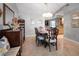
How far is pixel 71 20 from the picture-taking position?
15.4 ft

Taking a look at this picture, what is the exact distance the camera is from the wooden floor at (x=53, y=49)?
3457 mm

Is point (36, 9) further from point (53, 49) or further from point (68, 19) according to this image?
point (68, 19)

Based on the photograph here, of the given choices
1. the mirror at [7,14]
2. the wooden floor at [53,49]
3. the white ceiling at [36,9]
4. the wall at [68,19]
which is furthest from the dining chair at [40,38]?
the mirror at [7,14]

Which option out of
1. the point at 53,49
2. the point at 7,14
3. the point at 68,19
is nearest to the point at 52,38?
the point at 53,49

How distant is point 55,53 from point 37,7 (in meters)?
1.37

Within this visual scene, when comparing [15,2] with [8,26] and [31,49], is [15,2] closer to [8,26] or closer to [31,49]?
[8,26]

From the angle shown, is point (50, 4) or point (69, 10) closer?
point (50, 4)

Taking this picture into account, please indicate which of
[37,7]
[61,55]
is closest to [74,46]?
[61,55]

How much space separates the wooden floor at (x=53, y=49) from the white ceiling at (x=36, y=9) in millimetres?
764

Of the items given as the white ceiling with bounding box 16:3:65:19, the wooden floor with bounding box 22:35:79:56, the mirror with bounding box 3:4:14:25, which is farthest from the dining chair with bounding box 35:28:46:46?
the mirror with bounding box 3:4:14:25

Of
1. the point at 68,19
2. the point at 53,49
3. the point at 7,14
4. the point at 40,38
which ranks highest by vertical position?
the point at 7,14

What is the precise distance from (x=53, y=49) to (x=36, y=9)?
129cm

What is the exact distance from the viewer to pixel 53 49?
3.78 meters

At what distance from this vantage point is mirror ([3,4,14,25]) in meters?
3.68
